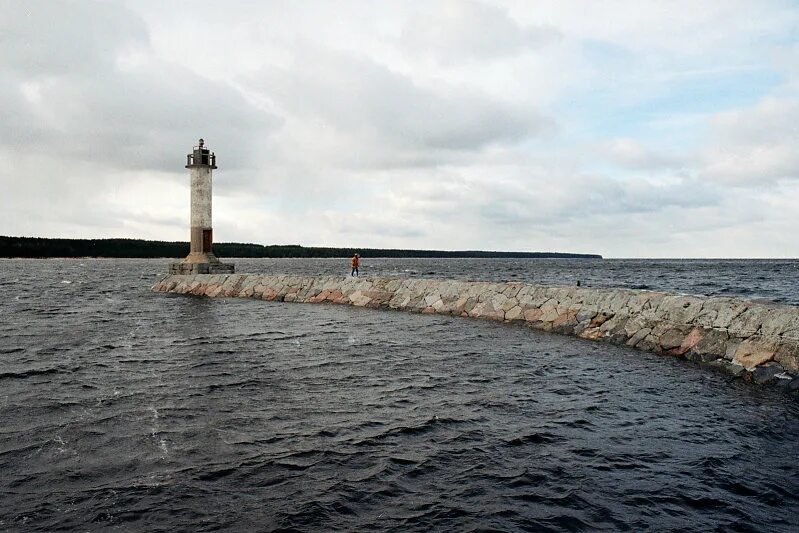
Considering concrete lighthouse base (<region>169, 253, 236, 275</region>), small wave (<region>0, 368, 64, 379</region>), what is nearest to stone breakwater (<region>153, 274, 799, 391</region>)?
concrete lighthouse base (<region>169, 253, 236, 275</region>)

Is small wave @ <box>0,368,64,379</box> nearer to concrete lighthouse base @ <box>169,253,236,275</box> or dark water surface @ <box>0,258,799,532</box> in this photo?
dark water surface @ <box>0,258,799,532</box>

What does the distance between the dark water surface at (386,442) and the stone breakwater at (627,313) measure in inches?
44.4

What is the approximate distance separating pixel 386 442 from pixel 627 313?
12.3 m

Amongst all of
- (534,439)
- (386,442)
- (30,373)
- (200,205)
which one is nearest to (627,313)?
(534,439)

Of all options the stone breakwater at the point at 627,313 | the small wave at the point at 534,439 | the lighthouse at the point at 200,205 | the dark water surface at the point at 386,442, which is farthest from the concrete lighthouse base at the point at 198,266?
the small wave at the point at 534,439

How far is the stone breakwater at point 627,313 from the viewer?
42.0 ft

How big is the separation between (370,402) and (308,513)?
4164 mm

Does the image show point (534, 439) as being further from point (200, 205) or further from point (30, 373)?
point (200, 205)

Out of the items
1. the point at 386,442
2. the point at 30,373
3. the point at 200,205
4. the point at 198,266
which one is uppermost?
Answer: the point at 200,205

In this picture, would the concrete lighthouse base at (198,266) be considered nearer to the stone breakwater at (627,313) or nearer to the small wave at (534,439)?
the stone breakwater at (627,313)

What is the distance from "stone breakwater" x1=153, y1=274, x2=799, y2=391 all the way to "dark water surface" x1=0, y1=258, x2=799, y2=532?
3.70 ft

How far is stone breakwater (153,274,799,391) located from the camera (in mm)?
12805

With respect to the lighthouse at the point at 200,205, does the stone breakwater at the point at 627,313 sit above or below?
below

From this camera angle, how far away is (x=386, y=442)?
7.69 m
